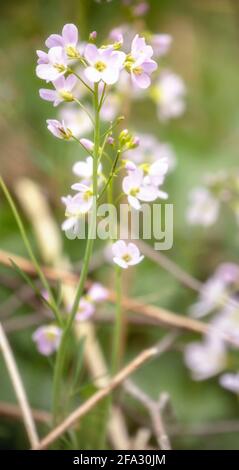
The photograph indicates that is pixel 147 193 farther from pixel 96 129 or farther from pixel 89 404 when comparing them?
pixel 89 404

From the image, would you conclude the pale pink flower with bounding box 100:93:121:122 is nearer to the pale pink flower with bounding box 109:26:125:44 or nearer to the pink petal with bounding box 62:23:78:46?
the pale pink flower with bounding box 109:26:125:44

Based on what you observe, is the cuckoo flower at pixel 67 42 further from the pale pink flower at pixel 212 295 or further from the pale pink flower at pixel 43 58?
the pale pink flower at pixel 212 295

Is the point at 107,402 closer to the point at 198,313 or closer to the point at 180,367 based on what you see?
the point at 198,313

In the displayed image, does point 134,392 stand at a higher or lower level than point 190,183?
lower

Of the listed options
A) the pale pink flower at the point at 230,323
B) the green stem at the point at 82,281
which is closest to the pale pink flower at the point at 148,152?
the pale pink flower at the point at 230,323

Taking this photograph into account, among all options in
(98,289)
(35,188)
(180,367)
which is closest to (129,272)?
(180,367)

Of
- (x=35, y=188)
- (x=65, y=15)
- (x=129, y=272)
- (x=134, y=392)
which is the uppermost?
(x=65, y=15)

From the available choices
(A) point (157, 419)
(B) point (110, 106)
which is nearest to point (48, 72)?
(A) point (157, 419)
